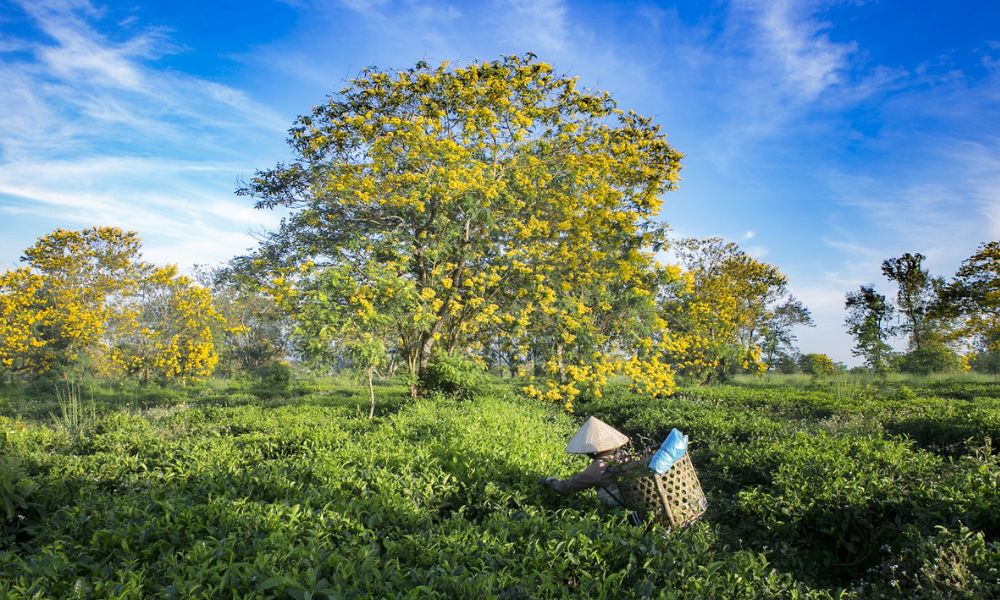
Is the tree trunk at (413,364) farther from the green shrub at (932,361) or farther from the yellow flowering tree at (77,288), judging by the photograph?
the green shrub at (932,361)

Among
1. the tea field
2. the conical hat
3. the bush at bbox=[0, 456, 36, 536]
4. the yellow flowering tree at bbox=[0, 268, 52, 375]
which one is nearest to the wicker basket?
the tea field

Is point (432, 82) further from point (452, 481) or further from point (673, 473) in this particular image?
point (673, 473)

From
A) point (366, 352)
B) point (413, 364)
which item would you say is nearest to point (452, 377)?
point (413, 364)

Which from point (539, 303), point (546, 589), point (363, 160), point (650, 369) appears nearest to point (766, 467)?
point (546, 589)

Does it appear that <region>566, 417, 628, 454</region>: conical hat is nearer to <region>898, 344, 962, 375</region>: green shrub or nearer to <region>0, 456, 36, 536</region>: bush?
<region>0, 456, 36, 536</region>: bush

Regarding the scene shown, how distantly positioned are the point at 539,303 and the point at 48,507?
8.06 meters

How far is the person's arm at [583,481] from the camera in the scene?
13.1 feet

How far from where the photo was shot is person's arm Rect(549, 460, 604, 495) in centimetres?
401

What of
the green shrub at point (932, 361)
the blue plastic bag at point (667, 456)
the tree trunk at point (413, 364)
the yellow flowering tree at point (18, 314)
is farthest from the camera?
the green shrub at point (932, 361)

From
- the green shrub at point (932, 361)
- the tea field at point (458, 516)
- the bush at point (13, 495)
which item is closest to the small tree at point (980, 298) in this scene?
the green shrub at point (932, 361)

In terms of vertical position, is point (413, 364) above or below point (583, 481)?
above

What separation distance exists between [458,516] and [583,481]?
1024 millimetres

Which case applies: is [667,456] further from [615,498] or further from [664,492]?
[615,498]

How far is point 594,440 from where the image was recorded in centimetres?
429
